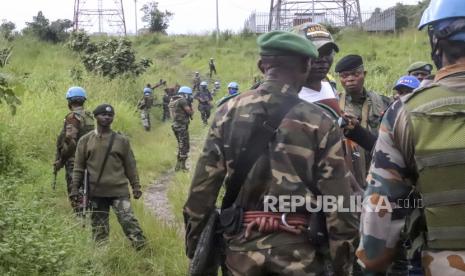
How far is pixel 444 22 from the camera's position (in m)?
1.96

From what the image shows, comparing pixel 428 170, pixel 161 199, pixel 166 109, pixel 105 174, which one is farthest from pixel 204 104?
pixel 428 170

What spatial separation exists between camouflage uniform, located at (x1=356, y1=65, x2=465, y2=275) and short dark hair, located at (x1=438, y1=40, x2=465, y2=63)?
1.7 inches

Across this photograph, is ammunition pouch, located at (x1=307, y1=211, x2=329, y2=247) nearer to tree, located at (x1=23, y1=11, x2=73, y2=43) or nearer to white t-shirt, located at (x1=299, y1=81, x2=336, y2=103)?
white t-shirt, located at (x1=299, y1=81, x2=336, y2=103)

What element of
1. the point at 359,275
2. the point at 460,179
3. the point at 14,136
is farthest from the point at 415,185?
the point at 14,136

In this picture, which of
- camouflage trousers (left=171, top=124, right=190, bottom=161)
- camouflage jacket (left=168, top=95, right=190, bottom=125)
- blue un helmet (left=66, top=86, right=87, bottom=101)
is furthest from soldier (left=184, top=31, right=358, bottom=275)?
camouflage jacket (left=168, top=95, right=190, bottom=125)

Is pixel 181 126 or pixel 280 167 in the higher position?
pixel 280 167

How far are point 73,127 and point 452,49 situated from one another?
5.31 metres

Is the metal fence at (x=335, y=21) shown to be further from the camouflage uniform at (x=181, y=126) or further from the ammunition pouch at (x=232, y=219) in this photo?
the ammunition pouch at (x=232, y=219)

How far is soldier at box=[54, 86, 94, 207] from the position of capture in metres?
6.63

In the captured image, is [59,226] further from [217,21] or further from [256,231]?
[217,21]

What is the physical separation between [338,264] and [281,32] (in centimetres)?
109

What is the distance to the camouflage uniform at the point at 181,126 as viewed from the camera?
448 inches

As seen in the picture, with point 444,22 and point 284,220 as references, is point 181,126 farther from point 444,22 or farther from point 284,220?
point 444,22

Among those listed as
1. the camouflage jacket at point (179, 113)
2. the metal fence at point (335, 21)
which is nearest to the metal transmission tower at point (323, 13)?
the metal fence at point (335, 21)
